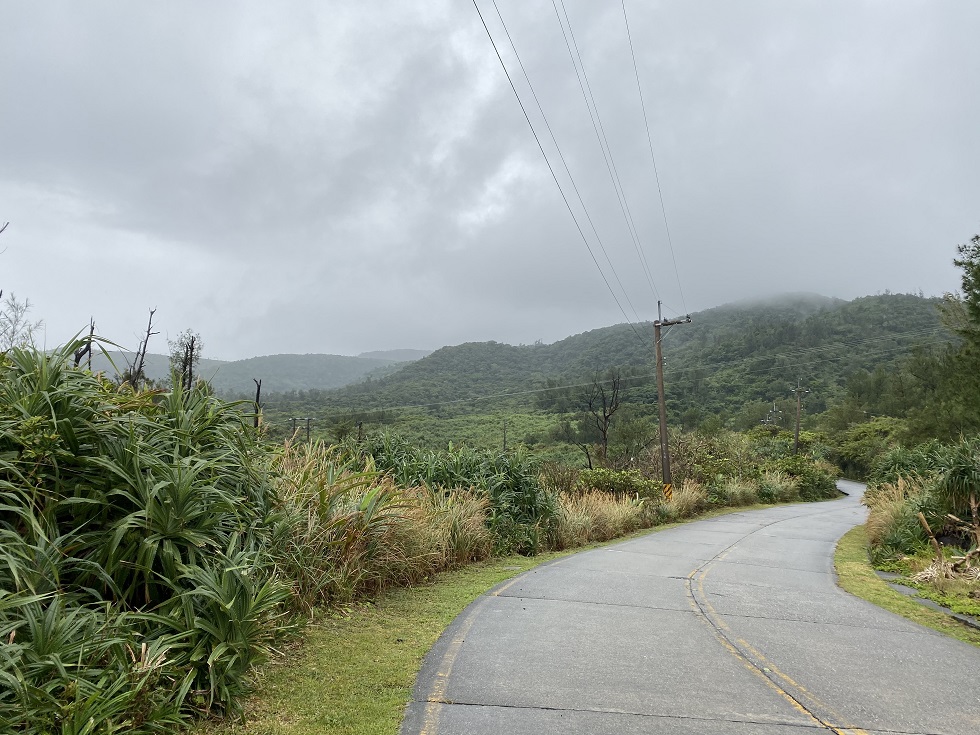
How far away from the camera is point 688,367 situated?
11494 centimetres

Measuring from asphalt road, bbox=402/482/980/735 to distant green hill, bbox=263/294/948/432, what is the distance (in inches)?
2564

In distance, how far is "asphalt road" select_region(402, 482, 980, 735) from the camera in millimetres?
4766

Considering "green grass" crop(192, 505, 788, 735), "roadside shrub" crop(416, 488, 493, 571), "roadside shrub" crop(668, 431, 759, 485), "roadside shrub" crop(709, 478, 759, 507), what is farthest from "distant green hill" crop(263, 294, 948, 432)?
"green grass" crop(192, 505, 788, 735)

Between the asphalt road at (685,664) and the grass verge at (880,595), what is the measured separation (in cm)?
33

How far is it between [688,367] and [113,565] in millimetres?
116414

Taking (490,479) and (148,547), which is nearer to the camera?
(148,547)

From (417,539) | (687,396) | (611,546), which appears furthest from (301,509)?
(687,396)

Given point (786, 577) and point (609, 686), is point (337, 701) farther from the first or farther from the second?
point (786, 577)

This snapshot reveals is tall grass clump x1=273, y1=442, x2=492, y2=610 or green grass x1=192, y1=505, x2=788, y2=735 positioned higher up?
tall grass clump x1=273, y1=442, x2=492, y2=610

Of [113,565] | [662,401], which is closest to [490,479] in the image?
[113,565]

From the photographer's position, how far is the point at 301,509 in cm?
784

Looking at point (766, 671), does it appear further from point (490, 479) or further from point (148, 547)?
point (490, 479)

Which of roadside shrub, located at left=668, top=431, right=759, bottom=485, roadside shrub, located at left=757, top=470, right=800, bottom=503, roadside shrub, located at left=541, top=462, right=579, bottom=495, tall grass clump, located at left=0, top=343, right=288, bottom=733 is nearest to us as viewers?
tall grass clump, located at left=0, top=343, right=288, bottom=733

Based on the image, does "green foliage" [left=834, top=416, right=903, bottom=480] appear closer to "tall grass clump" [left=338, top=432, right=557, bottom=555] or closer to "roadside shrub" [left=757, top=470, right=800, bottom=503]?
"roadside shrub" [left=757, top=470, right=800, bottom=503]
